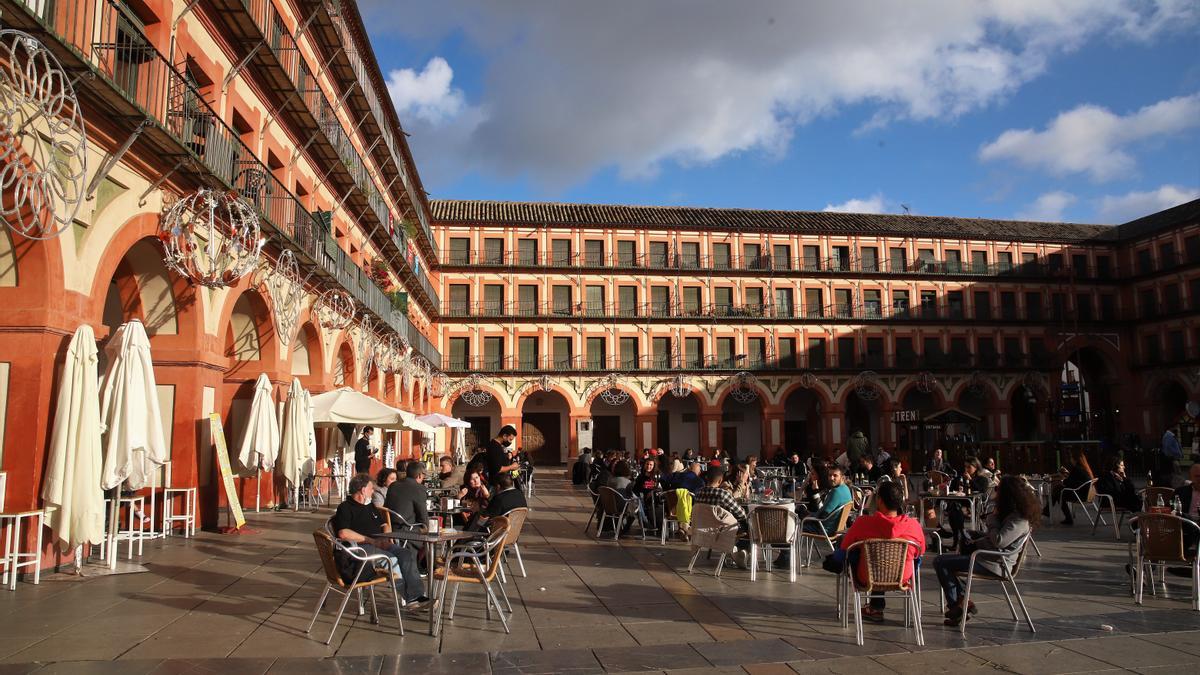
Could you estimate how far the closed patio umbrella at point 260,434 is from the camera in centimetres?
1225

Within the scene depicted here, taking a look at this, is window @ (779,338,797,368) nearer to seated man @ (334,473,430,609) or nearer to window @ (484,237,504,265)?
window @ (484,237,504,265)

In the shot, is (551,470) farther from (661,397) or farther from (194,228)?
(194,228)

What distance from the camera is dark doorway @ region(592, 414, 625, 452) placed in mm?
40125

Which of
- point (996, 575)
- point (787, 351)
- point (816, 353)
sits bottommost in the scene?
point (996, 575)

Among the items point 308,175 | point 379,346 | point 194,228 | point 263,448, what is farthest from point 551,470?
point 194,228

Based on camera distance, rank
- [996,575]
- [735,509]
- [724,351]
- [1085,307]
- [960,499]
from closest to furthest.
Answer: [996,575], [735,509], [960,499], [724,351], [1085,307]

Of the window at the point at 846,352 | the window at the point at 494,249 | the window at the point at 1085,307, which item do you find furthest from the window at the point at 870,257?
the window at the point at 494,249

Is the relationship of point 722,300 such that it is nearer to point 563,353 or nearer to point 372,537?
point 563,353

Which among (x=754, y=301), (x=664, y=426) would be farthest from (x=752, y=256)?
(x=664, y=426)

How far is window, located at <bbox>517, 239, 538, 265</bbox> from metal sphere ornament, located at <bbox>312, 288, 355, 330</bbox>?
20.5m

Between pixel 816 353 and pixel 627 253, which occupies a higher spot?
pixel 627 253

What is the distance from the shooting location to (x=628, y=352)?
38.7 metres

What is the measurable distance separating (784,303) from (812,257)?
2859 mm

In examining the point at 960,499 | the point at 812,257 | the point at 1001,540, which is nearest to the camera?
the point at 1001,540
